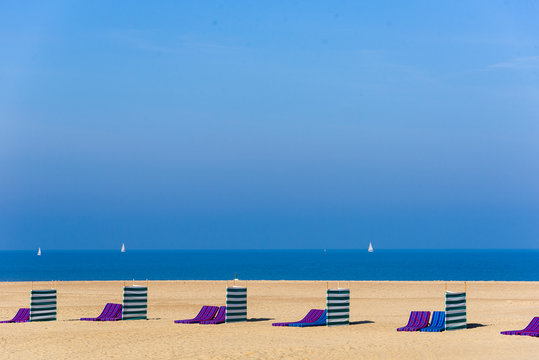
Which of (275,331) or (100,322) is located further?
(100,322)

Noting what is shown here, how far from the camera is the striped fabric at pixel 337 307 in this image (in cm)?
2080

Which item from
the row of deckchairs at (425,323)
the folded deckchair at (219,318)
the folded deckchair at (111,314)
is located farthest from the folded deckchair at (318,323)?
the folded deckchair at (111,314)

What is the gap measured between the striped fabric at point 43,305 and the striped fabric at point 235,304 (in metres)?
4.65

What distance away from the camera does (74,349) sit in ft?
55.2

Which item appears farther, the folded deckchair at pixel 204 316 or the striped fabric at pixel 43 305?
the striped fabric at pixel 43 305

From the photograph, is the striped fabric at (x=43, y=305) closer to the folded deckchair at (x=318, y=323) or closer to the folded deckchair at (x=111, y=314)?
the folded deckchair at (x=111, y=314)

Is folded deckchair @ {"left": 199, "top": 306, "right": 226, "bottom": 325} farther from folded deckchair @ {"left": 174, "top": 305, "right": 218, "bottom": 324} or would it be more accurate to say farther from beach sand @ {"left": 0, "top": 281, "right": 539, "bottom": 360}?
beach sand @ {"left": 0, "top": 281, "right": 539, "bottom": 360}

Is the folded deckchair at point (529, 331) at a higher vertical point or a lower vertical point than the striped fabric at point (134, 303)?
lower

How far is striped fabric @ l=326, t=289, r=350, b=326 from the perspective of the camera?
2080 centimetres

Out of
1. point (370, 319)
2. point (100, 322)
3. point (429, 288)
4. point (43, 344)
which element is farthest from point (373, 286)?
point (43, 344)

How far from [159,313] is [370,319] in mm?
6436

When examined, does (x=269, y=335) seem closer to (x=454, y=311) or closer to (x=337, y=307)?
(x=337, y=307)

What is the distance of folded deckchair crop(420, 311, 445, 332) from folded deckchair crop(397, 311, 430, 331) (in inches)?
5.8

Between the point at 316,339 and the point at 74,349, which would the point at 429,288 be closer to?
the point at 316,339
